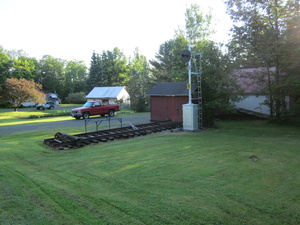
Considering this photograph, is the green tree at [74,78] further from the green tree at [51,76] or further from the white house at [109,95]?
the white house at [109,95]

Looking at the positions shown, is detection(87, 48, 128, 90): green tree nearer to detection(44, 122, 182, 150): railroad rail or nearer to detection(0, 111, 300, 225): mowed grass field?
detection(44, 122, 182, 150): railroad rail

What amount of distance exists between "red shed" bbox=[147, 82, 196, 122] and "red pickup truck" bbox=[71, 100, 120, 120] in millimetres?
8041

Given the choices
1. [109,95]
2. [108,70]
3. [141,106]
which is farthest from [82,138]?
[108,70]

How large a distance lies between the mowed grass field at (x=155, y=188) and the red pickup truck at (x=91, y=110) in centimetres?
1710

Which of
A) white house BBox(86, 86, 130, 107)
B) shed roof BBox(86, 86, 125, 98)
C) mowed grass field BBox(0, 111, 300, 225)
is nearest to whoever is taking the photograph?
mowed grass field BBox(0, 111, 300, 225)

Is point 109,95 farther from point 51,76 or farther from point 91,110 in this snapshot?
point 51,76

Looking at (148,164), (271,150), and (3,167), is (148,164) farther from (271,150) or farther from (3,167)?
(271,150)

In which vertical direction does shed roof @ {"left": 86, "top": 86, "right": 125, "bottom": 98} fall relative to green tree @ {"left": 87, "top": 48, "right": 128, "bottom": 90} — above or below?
below

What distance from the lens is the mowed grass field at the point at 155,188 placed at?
3881 millimetres

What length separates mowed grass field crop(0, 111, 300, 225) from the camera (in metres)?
3.88

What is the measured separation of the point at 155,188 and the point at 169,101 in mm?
14809

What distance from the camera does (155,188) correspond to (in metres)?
5.10

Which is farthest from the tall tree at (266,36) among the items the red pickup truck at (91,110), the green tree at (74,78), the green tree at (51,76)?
the green tree at (51,76)

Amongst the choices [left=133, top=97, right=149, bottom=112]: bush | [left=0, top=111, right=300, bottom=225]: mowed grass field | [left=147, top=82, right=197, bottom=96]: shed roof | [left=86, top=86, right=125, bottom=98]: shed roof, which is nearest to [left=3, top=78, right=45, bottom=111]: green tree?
[left=133, top=97, right=149, bottom=112]: bush
